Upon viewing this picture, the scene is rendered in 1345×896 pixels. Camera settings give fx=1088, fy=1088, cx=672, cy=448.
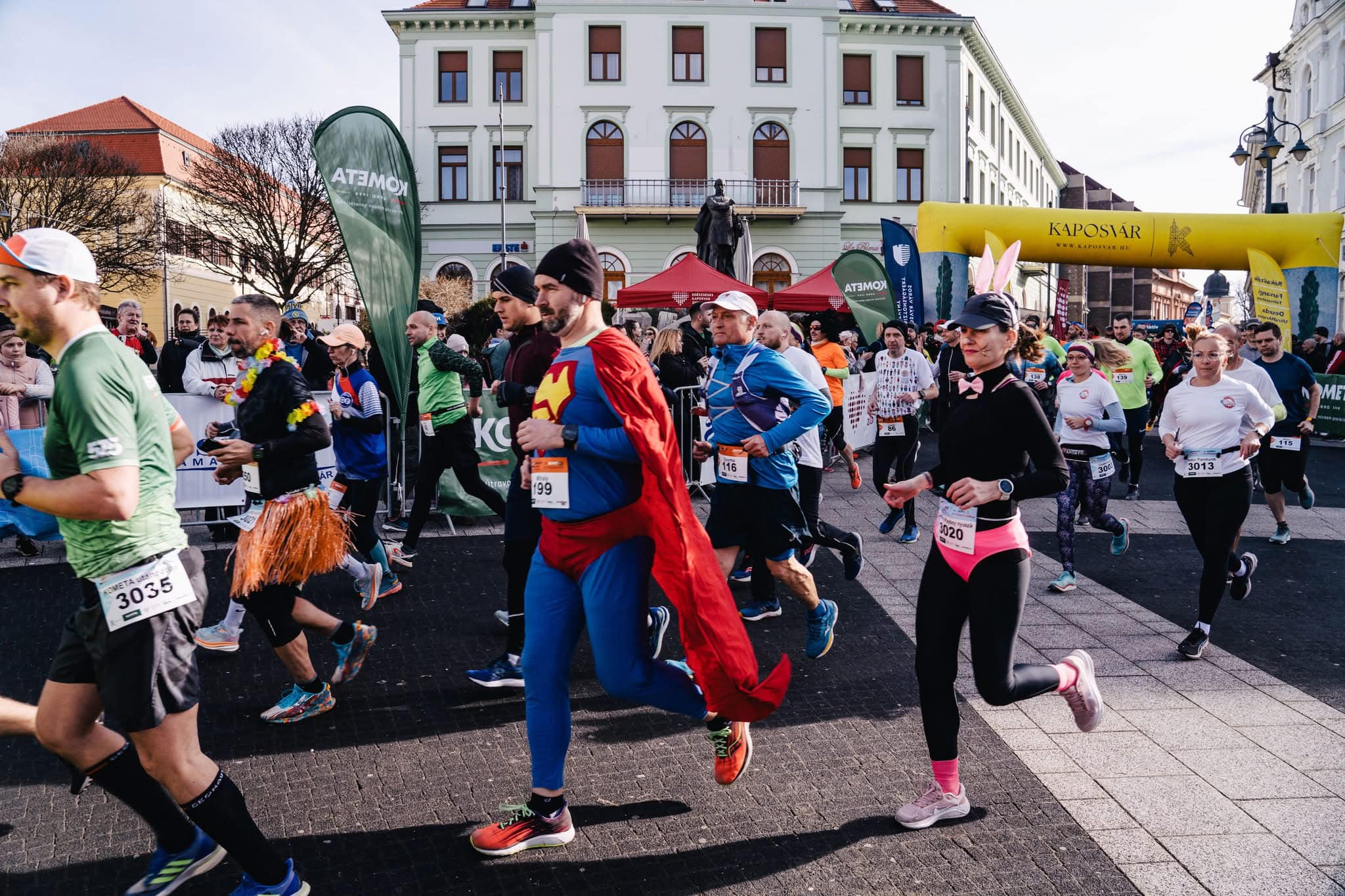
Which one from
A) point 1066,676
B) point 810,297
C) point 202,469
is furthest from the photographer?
point 810,297

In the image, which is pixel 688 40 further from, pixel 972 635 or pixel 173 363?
pixel 972 635

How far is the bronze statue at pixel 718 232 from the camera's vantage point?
710 inches

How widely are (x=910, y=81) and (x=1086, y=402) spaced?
128 ft

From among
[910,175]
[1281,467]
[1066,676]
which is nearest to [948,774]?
[1066,676]

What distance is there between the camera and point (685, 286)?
1794 centimetres

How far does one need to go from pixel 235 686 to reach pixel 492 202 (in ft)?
125

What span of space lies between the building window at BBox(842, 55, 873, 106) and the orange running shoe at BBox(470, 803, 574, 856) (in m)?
42.8

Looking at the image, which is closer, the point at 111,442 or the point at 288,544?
the point at 111,442

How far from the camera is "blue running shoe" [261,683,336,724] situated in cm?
484

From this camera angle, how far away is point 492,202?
41719mm

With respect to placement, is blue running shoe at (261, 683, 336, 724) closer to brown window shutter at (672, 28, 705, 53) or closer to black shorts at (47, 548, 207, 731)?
black shorts at (47, 548, 207, 731)

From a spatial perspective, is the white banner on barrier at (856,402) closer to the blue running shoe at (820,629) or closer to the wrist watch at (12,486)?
the blue running shoe at (820,629)

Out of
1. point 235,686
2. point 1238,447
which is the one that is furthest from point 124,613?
point 1238,447

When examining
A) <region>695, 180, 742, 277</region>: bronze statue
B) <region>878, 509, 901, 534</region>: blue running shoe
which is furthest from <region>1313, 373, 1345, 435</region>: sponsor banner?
<region>878, 509, 901, 534</region>: blue running shoe
